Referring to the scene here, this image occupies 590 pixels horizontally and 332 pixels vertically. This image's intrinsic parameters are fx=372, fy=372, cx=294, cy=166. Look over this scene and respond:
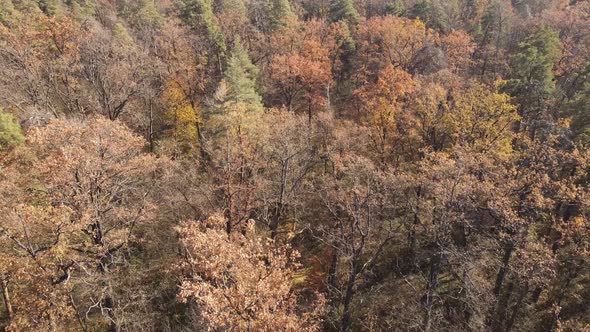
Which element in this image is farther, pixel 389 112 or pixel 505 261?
pixel 389 112

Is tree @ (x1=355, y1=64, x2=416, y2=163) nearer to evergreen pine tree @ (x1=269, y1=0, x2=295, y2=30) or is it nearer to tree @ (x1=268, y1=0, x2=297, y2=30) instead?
tree @ (x1=268, y1=0, x2=297, y2=30)

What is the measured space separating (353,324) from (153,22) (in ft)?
164

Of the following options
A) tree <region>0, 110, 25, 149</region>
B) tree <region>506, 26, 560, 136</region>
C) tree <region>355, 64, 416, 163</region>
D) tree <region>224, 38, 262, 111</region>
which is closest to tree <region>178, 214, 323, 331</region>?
tree <region>0, 110, 25, 149</region>

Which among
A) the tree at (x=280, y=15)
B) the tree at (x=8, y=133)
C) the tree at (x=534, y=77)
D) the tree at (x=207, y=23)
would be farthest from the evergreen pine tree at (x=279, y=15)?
the tree at (x=8, y=133)

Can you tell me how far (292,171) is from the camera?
32031 mm

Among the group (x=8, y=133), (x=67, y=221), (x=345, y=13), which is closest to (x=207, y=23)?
(x=345, y=13)

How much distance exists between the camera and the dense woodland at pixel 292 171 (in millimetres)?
18484

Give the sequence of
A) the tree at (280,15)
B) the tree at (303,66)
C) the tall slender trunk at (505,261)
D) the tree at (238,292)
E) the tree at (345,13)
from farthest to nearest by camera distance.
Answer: the tree at (345,13) → the tree at (280,15) → the tree at (303,66) → the tall slender trunk at (505,261) → the tree at (238,292)

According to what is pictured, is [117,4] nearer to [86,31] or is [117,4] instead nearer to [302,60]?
[86,31]

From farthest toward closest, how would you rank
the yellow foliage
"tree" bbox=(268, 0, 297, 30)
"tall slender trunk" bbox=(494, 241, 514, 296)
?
"tree" bbox=(268, 0, 297, 30) → the yellow foliage → "tall slender trunk" bbox=(494, 241, 514, 296)

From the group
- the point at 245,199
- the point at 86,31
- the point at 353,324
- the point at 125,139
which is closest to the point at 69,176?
the point at 125,139

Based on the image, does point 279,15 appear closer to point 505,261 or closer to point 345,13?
point 345,13

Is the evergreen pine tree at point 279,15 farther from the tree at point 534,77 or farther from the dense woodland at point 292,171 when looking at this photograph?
the tree at point 534,77

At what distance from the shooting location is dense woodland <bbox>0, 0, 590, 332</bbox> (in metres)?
18.5
